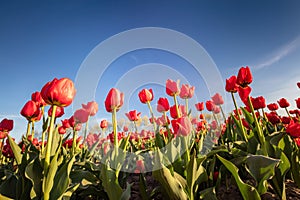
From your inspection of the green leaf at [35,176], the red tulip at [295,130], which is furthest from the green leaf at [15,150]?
the red tulip at [295,130]

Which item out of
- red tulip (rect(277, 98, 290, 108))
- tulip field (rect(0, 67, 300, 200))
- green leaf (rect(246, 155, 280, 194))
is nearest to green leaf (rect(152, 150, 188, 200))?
tulip field (rect(0, 67, 300, 200))

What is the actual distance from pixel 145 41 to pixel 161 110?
139cm

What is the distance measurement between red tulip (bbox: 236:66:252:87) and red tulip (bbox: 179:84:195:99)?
2.30 ft

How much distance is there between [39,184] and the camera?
169 cm

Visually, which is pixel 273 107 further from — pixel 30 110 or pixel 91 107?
pixel 30 110

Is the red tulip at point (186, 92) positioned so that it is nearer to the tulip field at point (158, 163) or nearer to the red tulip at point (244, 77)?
the tulip field at point (158, 163)

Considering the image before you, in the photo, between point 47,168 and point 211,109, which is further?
point 211,109

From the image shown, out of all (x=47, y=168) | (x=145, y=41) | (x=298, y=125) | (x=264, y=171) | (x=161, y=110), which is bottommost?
(x=264, y=171)

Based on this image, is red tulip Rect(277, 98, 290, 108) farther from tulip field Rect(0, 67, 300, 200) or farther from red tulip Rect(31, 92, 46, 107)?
red tulip Rect(31, 92, 46, 107)

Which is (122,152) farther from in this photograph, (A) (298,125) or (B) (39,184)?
(A) (298,125)

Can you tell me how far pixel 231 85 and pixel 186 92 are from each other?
23.7 inches

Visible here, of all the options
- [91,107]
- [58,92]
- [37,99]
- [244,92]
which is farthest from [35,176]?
[244,92]

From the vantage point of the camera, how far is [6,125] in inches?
120

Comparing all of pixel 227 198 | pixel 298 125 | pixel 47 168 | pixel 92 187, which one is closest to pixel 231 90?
pixel 298 125
